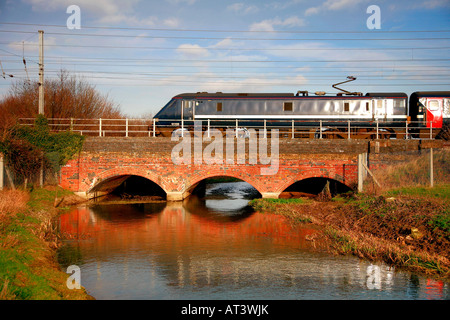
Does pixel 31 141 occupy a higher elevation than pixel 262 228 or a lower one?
higher

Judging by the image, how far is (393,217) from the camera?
12586 mm

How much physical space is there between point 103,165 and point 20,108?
42.2 ft

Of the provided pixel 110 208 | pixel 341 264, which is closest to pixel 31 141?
pixel 110 208

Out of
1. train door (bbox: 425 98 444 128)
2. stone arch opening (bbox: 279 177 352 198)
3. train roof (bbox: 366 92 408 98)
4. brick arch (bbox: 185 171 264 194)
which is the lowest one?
stone arch opening (bbox: 279 177 352 198)

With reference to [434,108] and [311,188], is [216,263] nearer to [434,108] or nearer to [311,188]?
[311,188]

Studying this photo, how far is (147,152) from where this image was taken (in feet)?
67.0

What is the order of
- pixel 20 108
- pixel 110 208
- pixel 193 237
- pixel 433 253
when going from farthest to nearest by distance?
pixel 20 108
pixel 110 208
pixel 193 237
pixel 433 253

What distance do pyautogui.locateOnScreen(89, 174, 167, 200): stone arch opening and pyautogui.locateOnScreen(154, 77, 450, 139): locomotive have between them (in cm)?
395

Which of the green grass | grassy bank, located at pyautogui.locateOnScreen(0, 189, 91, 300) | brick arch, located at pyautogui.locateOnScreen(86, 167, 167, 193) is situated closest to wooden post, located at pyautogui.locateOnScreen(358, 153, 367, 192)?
the green grass

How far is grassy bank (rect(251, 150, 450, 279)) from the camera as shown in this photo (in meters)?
10.3

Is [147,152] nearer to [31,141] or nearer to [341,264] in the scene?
[31,141]

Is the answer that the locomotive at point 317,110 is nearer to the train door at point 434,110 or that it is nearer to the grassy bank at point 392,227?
the train door at point 434,110

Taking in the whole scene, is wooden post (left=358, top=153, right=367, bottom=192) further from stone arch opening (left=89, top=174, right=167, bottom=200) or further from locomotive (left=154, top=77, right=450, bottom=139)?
stone arch opening (left=89, top=174, right=167, bottom=200)
